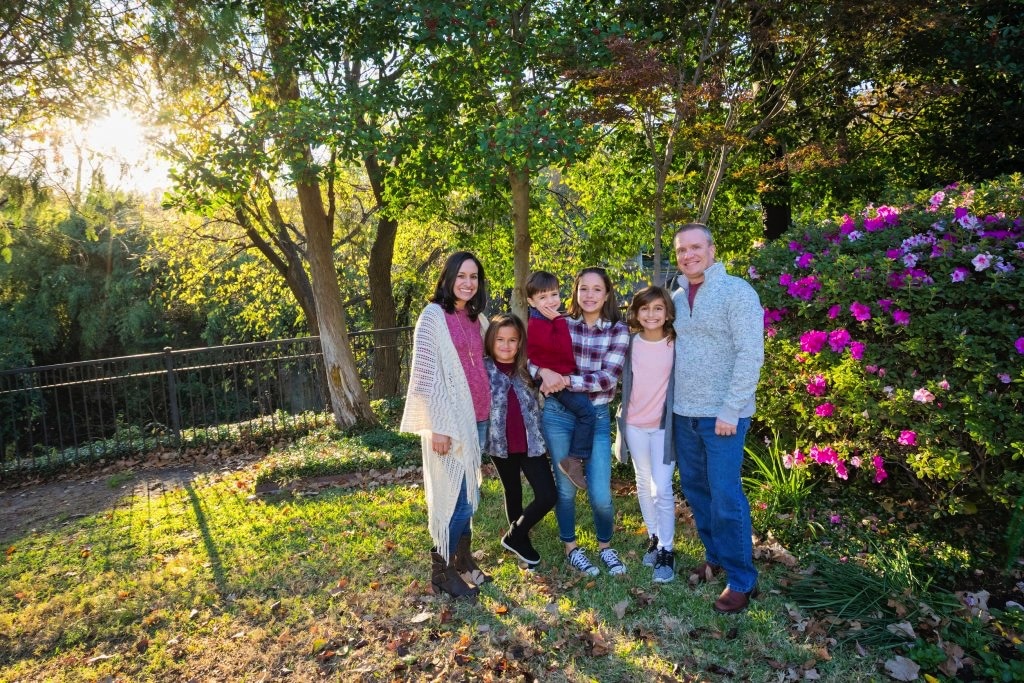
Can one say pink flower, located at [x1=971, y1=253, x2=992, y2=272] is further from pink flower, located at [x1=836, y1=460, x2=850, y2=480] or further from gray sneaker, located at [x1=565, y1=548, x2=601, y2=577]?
gray sneaker, located at [x1=565, y1=548, x2=601, y2=577]

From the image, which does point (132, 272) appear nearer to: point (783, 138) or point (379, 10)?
point (379, 10)

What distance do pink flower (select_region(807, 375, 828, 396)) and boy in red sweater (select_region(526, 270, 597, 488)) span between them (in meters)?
1.77

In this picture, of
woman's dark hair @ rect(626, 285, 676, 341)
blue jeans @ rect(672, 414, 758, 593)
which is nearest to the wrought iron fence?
woman's dark hair @ rect(626, 285, 676, 341)

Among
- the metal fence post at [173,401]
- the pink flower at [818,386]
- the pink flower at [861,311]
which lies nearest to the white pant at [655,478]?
the pink flower at [818,386]

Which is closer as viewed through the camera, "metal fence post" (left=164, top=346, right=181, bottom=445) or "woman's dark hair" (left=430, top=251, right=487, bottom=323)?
"woman's dark hair" (left=430, top=251, right=487, bottom=323)

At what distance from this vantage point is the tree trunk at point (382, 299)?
11.7 m

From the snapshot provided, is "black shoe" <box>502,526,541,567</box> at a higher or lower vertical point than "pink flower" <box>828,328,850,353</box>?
lower

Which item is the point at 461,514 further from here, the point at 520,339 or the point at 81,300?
the point at 81,300

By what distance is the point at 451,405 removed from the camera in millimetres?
3844

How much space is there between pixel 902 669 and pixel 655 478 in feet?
4.91

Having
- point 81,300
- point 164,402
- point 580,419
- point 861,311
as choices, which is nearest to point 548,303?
point 580,419

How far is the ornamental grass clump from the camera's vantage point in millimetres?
4094

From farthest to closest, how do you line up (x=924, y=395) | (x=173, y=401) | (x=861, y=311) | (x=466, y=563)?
(x=173, y=401), (x=861, y=311), (x=466, y=563), (x=924, y=395)

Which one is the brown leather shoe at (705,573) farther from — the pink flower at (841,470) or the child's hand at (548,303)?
the child's hand at (548,303)
